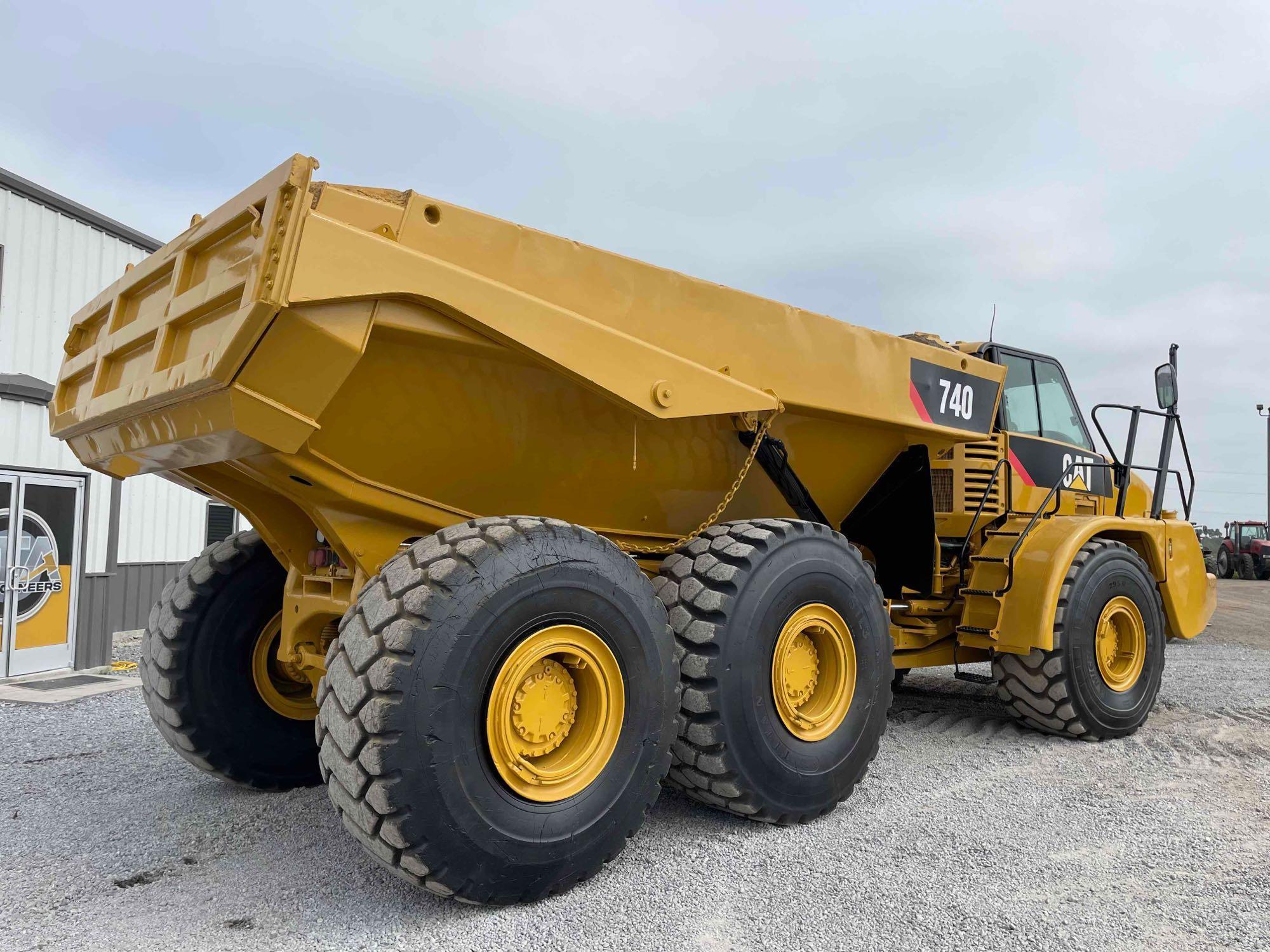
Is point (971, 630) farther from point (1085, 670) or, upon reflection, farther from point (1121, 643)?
point (1121, 643)

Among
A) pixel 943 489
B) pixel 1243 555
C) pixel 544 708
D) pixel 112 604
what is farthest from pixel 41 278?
pixel 1243 555

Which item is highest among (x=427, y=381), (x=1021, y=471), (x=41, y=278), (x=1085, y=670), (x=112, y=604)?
(x=41, y=278)

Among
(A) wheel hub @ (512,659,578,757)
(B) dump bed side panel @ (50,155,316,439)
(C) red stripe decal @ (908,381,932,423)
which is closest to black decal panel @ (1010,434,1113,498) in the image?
(C) red stripe decal @ (908,381,932,423)

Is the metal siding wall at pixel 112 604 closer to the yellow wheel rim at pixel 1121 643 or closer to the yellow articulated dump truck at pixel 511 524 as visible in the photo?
the yellow articulated dump truck at pixel 511 524

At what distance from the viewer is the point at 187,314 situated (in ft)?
9.78

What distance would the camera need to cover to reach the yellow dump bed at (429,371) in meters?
2.71

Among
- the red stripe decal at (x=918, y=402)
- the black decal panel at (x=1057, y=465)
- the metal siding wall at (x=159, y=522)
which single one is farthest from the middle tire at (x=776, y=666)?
the metal siding wall at (x=159, y=522)

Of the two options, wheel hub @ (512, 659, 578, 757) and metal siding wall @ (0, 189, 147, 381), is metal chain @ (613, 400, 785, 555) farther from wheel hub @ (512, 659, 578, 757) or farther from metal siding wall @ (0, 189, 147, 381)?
metal siding wall @ (0, 189, 147, 381)

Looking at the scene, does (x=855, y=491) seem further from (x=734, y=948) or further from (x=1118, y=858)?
(x=734, y=948)

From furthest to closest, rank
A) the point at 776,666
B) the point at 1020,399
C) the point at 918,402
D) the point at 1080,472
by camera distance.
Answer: the point at 1080,472 → the point at 1020,399 → the point at 918,402 → the point at 776,666

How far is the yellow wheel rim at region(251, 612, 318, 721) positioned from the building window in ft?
27.2

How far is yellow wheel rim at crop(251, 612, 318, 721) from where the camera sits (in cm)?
423

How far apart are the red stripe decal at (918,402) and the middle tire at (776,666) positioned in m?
1.05

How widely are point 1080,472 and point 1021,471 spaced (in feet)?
2.38
